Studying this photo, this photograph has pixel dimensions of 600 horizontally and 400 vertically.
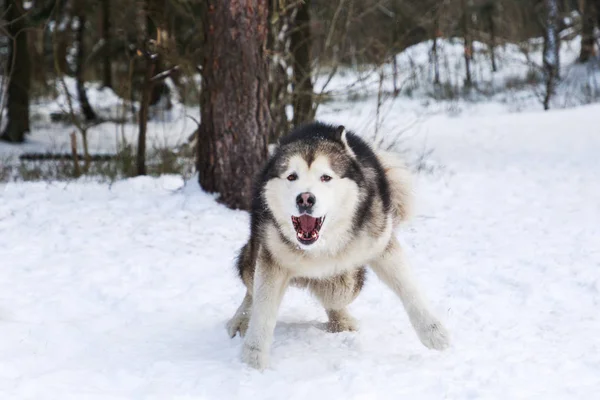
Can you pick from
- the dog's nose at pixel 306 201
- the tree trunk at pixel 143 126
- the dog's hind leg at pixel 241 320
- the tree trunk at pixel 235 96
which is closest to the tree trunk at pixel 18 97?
the tree trunk at pixel 143 126

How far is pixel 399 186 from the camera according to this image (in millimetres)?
4555

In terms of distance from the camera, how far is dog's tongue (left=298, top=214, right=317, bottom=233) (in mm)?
3746

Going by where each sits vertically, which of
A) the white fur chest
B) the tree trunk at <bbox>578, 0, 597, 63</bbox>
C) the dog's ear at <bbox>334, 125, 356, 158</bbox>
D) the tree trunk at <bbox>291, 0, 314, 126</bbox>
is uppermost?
the tree trunk at <bbox>578, 0, 597, 63</bbox>

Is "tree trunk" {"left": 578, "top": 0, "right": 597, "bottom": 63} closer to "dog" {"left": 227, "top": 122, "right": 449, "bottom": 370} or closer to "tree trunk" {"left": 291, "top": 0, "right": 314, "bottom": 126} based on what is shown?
"tree trunk" {"left": 291, "top": 0, "right": 314, "bottom": 126}

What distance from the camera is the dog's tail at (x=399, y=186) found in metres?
4.53

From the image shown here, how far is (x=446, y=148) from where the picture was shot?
1257 centimetres

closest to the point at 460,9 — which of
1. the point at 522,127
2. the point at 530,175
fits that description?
the point at 522,127

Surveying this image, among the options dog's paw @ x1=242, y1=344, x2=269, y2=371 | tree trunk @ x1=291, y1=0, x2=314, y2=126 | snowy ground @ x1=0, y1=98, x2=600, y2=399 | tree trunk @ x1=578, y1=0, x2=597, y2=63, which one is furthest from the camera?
tree trunk @ x1=578, y1=0, x2=597, y2=63

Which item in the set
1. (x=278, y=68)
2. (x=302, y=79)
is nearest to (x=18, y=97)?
(x=278, y=68)

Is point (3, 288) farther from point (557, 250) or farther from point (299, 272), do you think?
point (557, 250)

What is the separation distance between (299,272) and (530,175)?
6.51 metres

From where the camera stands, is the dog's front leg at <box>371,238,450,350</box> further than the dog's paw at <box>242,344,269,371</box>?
Yes

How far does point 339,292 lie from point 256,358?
0.69m

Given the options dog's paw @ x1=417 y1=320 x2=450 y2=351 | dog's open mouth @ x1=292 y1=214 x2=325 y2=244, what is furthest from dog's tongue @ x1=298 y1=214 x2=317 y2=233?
dog's paw @ x1=417 y1=320 x2=450 y2=351
